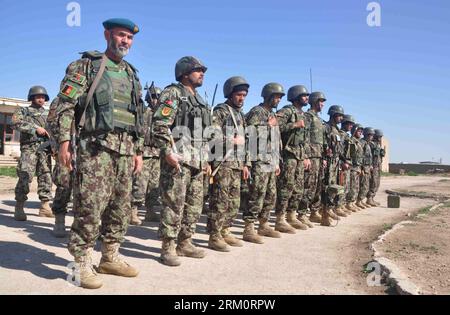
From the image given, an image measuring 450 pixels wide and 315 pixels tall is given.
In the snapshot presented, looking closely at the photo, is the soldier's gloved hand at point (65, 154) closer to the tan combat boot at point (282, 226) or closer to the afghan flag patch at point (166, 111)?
the afghan flag patch at point (166, 111)

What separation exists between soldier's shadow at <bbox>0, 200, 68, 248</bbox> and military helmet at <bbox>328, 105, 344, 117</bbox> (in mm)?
6860

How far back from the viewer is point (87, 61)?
3830 millimetres

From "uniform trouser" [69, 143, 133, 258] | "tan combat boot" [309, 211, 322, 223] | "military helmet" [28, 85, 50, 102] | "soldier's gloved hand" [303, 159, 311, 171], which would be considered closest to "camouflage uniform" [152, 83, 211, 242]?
"uniform trouser" [69, 143, 133, 258]

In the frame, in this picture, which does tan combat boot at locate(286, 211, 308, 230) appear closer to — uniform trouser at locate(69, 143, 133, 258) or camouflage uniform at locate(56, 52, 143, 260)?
camouflage uniform at locate(56, 52, 143, 260)

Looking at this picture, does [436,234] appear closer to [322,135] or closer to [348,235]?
[348,235]

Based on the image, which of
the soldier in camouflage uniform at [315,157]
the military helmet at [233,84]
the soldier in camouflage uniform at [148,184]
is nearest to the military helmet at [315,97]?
the soldier in camouflage uniform at [315,157]

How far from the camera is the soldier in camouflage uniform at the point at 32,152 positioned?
7117 mm

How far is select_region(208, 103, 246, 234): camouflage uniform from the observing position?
564cm

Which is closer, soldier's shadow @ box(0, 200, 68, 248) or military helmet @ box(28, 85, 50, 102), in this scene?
soldier's shadow @ box(0, 200, 68, 248)

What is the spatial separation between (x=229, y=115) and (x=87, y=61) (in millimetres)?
2593

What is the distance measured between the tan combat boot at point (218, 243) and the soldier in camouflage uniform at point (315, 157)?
294 centimetres

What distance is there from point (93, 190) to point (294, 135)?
15.2 feet

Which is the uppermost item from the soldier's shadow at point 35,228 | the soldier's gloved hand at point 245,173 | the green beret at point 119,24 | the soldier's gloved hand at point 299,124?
the green beret at point 119,24
